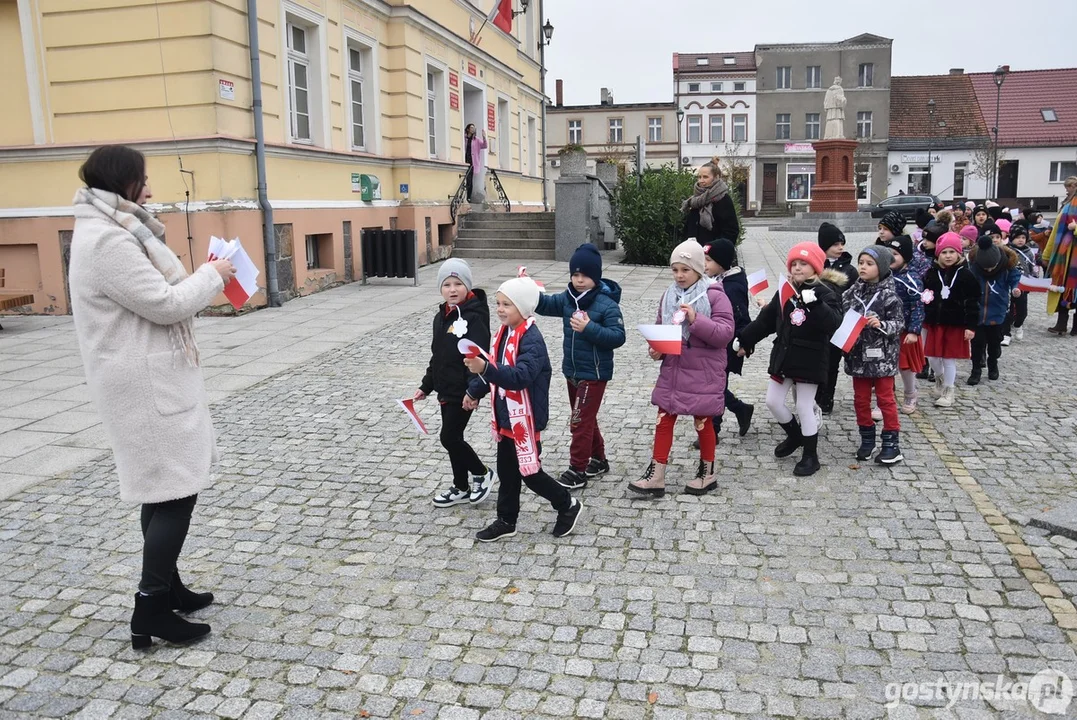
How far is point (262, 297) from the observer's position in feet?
43.9

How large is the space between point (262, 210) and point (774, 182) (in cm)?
5375

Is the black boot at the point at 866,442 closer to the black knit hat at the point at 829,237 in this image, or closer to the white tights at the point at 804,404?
the white tights at the point at 804,404

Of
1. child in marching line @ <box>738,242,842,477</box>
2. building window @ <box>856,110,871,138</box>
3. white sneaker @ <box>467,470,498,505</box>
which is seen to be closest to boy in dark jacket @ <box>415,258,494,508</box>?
white sneaker @ <box>467,470,498,505</box>

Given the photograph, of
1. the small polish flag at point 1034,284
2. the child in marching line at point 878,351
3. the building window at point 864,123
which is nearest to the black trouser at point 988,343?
the small polish flag at point 1034,284

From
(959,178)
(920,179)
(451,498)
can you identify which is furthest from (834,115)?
(451,498)

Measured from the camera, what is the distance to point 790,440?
20.5 ft

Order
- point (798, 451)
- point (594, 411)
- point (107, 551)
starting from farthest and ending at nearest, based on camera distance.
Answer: point (798, 451) → point (594, 411) → point (107, 551)

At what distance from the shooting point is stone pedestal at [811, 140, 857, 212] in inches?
1307

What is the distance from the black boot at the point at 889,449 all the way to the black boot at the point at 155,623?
176 inches

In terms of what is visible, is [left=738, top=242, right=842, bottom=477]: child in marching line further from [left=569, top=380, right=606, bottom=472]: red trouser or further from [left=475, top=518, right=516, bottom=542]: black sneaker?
[left=475, top=518, right=516, bottom=542]: black sneaker

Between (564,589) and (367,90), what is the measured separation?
14662 mm

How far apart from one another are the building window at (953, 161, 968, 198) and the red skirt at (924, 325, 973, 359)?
2126 inches

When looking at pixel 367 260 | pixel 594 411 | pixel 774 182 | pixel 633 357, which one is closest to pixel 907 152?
pixel 774 182

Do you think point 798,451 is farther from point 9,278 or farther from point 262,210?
point 9,278
